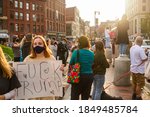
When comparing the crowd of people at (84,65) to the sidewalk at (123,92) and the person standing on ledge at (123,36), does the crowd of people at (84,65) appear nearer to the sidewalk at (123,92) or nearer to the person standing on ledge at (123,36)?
the person standing on ledge at (123,36)

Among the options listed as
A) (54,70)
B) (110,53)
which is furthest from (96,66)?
(110,53)

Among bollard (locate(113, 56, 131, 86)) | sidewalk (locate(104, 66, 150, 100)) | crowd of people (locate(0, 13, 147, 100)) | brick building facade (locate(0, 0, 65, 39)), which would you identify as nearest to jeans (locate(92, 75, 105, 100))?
crowd of people (locate(0, 13, 147, 100))

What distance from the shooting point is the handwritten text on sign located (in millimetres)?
5254

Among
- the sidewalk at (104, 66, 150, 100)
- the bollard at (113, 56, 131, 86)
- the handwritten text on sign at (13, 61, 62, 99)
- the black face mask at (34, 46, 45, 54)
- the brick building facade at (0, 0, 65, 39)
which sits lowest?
the sidewalk at (104, 66, 150, 100)

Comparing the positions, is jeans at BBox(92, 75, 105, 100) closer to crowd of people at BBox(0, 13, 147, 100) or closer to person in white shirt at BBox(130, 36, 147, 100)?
crowd of people at BBox(0, 13, 147, 100)

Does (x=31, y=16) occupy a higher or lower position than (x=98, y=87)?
higher

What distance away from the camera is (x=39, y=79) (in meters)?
5.45

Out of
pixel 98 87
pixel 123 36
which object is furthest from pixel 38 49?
pixel 123 36

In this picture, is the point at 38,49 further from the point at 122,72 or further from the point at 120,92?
the point at 122,72

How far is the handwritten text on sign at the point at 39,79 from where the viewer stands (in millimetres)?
5254

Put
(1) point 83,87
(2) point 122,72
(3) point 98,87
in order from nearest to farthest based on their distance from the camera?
(1) point 83,87, (3) point 98,87, (2) point 122,72

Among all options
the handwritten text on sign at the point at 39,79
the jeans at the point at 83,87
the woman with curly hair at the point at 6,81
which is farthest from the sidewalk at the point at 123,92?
the woman with curly hair at the point at 6,81

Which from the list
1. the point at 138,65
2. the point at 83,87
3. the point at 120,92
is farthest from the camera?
the point at 120,92

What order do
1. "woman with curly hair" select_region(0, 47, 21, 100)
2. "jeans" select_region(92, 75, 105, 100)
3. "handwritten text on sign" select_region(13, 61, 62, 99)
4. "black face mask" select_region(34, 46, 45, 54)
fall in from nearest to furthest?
"woman with curly hair" select_region(0, 47, 21, 100) → "handwritten text on sign" select_region(13, 61, 62, 99) → "black face mask" select_region(34, 46, 45, 54) → "jeans" select_region(92, 75, 105, 100)
